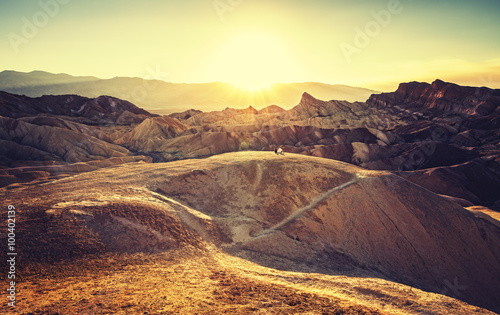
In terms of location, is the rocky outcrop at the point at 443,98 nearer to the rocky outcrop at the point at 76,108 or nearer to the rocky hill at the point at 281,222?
the rocky hill at the point at 281,222

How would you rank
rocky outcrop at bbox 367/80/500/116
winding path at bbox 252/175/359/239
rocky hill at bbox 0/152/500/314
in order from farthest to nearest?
rocky outcrop at bbox 367/80/500/116, winding path at bbox 252/175/359/239, rocky hill at bbox 0/152/500/314

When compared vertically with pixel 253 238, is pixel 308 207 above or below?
above

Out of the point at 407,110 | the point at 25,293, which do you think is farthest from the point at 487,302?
the point at 407,110

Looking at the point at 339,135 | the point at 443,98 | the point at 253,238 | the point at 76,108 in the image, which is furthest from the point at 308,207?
the point at 76,108

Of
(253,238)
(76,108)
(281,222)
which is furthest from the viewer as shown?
(76,108)

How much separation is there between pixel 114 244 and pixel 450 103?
8910cm

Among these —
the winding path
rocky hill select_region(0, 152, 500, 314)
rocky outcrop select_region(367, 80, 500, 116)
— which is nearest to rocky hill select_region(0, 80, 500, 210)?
rocky outcrop select_region(367, 80, 500, 116)

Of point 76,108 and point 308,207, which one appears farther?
point 76,108

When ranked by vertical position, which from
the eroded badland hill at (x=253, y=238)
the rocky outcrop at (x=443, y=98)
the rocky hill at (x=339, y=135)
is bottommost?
the eroded badland hill at (x=253, y=238)

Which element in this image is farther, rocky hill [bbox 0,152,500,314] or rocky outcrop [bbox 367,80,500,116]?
rocky outcrop [bbox 367,80,500,116]

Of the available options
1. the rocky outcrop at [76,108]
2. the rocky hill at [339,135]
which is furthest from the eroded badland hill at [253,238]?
the rocky outcrop at [76,108]

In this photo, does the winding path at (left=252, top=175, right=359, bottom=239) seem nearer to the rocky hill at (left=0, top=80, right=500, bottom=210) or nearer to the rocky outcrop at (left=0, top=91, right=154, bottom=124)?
the rocky hill at (left=0, top=80, right=500, bottom=210)

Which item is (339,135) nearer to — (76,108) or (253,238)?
(253,238)

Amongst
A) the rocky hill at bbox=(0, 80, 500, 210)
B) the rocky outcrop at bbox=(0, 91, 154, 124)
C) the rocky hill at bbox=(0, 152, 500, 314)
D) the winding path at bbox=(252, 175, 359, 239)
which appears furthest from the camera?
the rocky outcrop at bbox=(0, 91, 154, 124)
